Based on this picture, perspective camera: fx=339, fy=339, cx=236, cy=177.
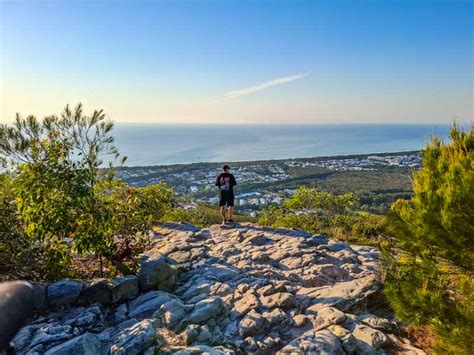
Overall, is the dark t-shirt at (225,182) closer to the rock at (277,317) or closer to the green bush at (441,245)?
the rock at (277,317)

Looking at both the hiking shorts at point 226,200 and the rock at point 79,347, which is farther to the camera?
the hiking shorts at point 226,200

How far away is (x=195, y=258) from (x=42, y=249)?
3.21 m

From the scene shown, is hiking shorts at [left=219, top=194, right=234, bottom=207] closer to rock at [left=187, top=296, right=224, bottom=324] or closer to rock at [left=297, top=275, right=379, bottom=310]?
rock at [left=297, top=275, right=379, bottom=310]

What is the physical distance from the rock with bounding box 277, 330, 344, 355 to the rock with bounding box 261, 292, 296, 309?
2.93 feet

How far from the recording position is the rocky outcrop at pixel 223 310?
4.62 m

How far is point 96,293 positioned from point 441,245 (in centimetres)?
527

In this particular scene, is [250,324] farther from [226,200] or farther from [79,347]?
[226,200]

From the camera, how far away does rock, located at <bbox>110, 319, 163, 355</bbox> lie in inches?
169

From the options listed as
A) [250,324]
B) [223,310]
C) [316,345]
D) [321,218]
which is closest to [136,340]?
[223,310]

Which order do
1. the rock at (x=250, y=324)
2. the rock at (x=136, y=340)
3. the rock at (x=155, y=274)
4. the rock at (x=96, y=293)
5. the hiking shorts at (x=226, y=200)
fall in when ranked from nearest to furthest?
1. the rock at (x=136, y=340)
2. the rock at (x=250, y=324)
3. the rock at (x=96, y=293)
4. the rock at (x=155, y=274)
5. the hiking shorts at (x=226, y=200)

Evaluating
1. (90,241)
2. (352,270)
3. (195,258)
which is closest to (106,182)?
(90,241)

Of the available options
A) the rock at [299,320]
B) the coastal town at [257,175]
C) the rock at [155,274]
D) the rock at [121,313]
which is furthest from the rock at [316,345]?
the coastal town at [257,175]

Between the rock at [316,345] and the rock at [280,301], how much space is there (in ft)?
2.93

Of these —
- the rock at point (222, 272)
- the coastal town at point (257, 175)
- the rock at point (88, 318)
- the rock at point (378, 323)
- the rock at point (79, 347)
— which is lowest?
the coastal town at point (257, 175)
